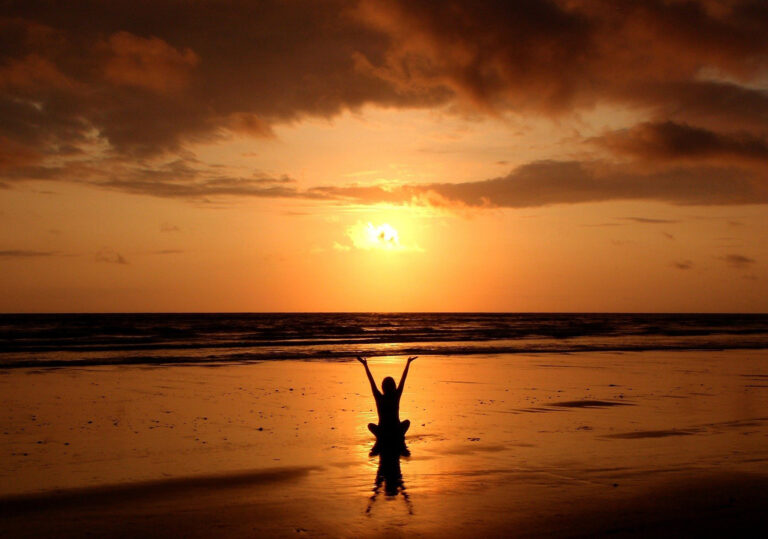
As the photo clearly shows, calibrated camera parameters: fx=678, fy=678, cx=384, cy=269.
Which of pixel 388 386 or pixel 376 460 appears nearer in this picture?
pixel 376 460

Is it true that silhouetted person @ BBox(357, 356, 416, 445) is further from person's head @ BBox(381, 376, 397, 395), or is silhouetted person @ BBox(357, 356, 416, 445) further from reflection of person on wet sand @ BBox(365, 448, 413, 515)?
reflection of person on wet sand @ BBox(365, 448, 413, 515)

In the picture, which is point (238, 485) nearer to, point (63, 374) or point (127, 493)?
point (127, 493)

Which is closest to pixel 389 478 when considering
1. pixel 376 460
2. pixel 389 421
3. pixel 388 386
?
pixel 376 460

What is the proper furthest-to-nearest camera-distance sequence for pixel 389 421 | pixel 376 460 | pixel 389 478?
pixel 389 421
pixel 376 460
pixel 389 478

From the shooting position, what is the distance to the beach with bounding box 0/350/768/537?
7621 millimetres

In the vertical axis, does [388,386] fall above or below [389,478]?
above

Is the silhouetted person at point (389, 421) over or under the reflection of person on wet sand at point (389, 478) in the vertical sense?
over

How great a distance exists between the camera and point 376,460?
10547mm

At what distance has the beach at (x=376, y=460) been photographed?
762 centimetres

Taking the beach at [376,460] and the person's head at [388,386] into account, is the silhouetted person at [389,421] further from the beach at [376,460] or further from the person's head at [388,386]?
the beach at [376,460]

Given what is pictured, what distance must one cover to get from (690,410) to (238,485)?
1107 cm

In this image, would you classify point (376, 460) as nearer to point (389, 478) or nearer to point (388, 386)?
point (389, 478)

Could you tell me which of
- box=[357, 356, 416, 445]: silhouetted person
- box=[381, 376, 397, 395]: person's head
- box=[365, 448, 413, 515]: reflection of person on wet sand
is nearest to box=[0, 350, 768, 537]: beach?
box=[365, 448, 413, 515]: reflection of person on wet sand

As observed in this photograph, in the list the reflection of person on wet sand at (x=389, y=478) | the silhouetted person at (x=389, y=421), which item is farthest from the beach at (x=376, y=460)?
the silhouetted person at (x=389, y=421)
